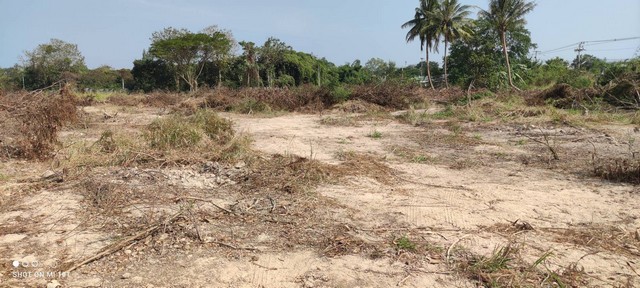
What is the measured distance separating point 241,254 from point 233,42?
31373mm

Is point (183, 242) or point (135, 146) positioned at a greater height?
point (135, 146)

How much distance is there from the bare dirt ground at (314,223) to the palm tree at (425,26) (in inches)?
1036

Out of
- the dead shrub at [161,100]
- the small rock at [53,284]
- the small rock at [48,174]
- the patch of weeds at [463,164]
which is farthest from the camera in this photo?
the dead shrub at [161,100]

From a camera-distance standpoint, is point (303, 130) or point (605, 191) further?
point (303, 130)

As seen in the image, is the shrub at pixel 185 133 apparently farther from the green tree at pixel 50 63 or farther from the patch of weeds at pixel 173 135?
the green tree at pixel 50 63

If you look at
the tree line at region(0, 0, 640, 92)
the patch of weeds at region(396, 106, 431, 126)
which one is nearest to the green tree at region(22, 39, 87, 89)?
the tree line at region(0, 0, 640, 92)

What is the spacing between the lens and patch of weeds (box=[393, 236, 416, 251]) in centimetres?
321

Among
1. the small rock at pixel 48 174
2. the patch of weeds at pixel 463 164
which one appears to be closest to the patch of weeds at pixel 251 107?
the patch of weeds at pixel 463 164

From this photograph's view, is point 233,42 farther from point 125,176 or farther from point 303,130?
point 125,176

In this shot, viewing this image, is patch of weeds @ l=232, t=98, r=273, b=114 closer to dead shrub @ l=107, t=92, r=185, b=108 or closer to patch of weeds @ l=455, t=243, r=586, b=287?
dead shrub @ l=107, t=92, r=185, b=108

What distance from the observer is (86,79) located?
38.0 metres

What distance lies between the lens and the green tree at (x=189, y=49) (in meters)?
28.8

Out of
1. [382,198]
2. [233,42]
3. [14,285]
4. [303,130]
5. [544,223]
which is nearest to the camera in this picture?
[14,285]

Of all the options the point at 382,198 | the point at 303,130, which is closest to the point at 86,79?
the point at 303,130
